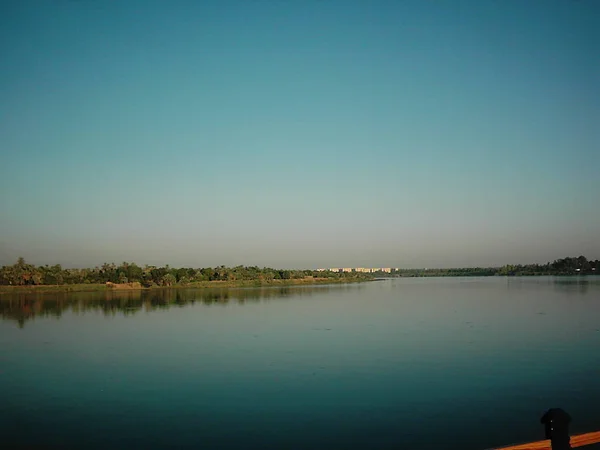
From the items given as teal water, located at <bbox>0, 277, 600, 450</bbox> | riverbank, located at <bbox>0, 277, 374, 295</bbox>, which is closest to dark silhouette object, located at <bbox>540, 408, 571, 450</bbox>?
teal water, located at <bbox>0, 277, 600, 450</bbox>

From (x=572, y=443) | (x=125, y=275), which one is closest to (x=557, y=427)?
(x=572, y=443)

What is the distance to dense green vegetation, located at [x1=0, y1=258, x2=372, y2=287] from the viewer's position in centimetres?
9619

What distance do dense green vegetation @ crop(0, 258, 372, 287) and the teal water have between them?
70.2 meters

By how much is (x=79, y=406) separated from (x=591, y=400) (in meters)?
14.6

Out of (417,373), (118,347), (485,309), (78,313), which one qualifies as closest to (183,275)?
(78,313)

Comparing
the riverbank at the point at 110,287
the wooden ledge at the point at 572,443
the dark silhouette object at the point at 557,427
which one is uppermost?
the dark silhouette object at the point at 557,427

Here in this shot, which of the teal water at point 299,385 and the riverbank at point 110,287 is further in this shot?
the riverbank at point 110,287

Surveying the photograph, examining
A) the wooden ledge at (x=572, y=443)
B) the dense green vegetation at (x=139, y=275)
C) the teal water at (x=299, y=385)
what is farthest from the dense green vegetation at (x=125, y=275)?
the wooden ledge at (x=572, y=443)

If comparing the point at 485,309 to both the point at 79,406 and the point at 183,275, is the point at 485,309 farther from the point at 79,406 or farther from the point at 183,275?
the point at 183,275

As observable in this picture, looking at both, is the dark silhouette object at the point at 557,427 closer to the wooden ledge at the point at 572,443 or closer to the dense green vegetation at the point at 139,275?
the wooden ledge at the point at 572,443

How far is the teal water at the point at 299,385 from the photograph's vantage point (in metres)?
12.3

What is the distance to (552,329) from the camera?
Result: 2991 centimetres

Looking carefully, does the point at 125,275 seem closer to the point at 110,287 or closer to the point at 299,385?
the point at 110,287

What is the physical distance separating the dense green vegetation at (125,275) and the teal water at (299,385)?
7017 cm
